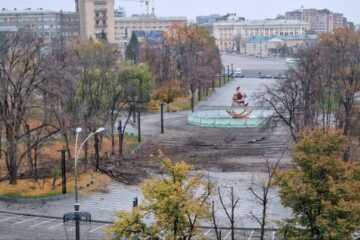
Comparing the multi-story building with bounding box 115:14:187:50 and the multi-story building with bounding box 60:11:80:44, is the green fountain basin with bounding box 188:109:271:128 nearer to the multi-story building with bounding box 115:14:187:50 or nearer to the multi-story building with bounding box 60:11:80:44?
the multi-story building with bounding box 60:11:80:44

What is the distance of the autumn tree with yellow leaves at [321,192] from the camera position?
61.7ft

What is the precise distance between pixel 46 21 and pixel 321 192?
469 feet

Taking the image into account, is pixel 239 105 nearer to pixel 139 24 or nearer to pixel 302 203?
pixel 302 203

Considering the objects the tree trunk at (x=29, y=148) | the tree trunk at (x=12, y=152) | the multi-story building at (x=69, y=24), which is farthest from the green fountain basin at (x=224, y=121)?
the multi-story building at (x=69, y=24)

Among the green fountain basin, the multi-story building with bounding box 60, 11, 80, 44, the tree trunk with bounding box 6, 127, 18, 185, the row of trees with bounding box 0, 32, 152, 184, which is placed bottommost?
the green fountain basin

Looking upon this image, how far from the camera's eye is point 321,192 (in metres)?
19.6

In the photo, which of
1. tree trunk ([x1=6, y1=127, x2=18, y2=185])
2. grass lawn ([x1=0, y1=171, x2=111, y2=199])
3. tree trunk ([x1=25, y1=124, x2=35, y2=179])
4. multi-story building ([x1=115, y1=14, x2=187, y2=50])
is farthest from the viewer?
multi-story building ([x1=115, y1=14, x2=187, y2=50])

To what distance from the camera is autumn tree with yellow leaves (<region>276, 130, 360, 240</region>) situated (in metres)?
18.8

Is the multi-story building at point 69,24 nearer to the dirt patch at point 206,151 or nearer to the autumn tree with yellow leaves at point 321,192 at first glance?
the dirt patch at point 206,151

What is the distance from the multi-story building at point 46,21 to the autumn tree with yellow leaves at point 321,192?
13476cm

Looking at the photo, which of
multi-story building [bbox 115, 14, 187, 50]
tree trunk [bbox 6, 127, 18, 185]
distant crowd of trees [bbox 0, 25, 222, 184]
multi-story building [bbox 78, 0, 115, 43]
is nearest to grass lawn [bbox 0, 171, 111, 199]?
tree trunk [bbox 6, 127, 18, 185]

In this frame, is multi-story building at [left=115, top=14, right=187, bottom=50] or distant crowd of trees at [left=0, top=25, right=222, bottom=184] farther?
multi-story building at [left=115, top=14, right=187, bottom=50]

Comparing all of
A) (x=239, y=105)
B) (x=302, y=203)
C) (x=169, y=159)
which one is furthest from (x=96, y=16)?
(x=302, y=203)

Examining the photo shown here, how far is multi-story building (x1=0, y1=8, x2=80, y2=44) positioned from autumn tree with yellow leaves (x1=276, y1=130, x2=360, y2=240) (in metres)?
135
